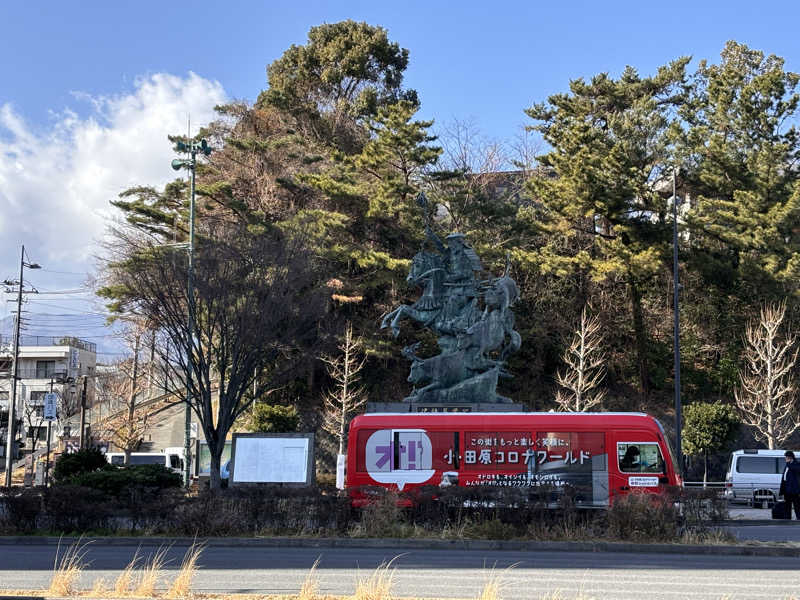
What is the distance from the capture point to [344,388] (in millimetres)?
39219

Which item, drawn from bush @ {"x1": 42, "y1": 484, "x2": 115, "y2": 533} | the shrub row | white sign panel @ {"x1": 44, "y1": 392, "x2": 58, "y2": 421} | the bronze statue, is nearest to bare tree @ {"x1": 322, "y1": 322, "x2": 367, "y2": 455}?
the bronze statue

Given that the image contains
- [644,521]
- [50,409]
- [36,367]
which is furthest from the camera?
[36,367]

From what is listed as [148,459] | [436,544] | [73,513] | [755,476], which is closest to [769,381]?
[755,476]

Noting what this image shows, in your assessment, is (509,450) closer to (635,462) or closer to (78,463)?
(635,462)

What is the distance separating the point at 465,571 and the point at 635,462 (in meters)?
8.81

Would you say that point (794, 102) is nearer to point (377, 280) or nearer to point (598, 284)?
point (598, 284)

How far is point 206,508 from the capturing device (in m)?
17.1

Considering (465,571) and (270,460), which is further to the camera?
(270,460)

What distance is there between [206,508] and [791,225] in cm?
3181

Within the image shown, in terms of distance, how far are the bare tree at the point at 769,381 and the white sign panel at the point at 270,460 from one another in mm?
22415

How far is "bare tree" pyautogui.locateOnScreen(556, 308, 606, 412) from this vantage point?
39.1m

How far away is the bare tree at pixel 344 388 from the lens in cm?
3994

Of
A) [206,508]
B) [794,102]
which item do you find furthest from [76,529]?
[794,102]

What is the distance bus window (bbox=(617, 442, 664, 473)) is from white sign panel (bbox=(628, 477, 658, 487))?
16cm
